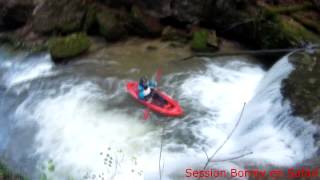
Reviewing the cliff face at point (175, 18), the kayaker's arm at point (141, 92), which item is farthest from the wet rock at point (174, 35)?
the kayaker's arm at point (141, 92)

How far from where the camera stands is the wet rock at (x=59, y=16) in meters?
14.3

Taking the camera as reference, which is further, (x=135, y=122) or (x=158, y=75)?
(x=158, y=75)

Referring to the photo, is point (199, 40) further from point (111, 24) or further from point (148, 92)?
point (148, 92)

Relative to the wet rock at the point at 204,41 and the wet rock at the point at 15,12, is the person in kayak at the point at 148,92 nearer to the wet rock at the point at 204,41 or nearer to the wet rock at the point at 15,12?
the wet rock at the point at 204,41

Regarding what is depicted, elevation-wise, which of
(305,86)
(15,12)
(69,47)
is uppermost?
(15,12)

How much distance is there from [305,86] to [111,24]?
Answer: 701 cm

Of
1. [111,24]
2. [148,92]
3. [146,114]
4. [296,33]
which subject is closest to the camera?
[146,114]

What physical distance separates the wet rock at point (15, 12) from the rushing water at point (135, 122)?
12.5 ft

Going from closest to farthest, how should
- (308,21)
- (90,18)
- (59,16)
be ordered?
(308,21)
(90,18)
(59,16)

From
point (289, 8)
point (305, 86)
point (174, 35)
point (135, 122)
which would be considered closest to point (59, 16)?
point (174, 35)

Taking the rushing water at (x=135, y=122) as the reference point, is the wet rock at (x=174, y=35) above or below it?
above

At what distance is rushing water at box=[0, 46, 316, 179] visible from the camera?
24.1ft

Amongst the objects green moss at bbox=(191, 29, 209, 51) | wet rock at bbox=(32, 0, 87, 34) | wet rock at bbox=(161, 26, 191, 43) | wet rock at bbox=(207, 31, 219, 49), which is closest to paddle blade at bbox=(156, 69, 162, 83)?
green moss at bbox=(191, 29, 209, 51)

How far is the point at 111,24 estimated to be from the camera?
44.1ft
